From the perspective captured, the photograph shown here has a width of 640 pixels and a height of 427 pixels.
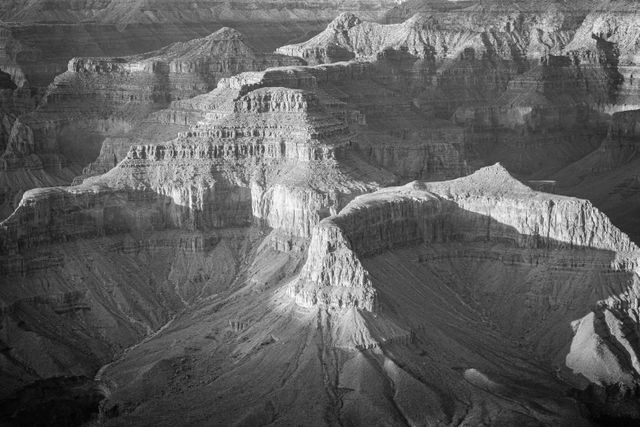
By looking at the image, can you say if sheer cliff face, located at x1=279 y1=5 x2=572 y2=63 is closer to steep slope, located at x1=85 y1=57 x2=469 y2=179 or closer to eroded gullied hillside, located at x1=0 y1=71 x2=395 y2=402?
steep slope, located at x1=85 y1=57 x2=469 y2=179

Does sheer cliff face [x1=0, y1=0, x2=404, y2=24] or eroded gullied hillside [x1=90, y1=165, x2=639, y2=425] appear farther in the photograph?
sheer cliff face [x1=0, y1=0, x2=404, y2=24]

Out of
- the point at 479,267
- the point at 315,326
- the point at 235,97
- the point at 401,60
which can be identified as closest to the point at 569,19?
the point at 401,60

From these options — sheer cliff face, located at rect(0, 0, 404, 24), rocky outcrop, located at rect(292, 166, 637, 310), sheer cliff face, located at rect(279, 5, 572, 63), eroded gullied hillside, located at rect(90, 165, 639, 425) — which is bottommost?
eroded gullied hillside, located at rect(90, 165, 639, 425)

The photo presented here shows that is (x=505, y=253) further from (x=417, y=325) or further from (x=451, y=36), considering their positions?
(x=451, y=36)

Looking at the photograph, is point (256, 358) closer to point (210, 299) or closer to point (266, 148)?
point (210, 299)

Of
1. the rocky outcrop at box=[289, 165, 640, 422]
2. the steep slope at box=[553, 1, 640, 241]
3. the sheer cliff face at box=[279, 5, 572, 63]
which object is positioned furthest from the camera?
the sheer cliff face at box=[279, 5, 572, 63]

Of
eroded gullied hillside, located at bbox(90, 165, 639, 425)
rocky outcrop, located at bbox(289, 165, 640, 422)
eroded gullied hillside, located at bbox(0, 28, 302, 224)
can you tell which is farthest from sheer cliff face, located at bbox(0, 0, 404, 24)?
rocky outcrop, located at bbox(289, 165, 640, 422)

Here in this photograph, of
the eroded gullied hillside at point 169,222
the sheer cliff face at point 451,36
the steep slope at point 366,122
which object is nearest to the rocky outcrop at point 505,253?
Answer: the eroded gullied hillside at point 169,222

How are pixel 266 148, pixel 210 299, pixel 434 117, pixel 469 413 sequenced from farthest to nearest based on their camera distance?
1. pixel 434 117
2. pixel 266 148
3. pixel 210 299
4. pixel 469 413
